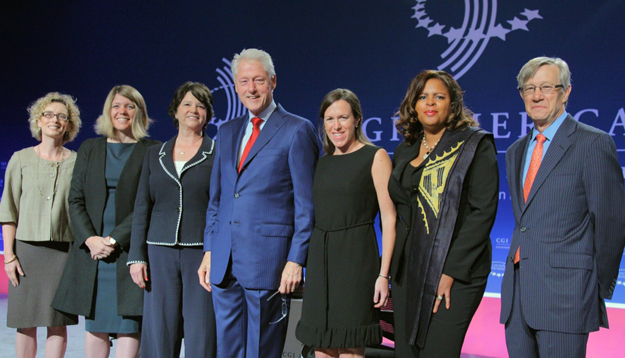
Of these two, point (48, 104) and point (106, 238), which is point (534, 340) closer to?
point (106, 238)

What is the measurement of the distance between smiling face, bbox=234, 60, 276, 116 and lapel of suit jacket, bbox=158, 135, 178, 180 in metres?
0.57

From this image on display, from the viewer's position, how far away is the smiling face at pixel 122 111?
3.15 meters

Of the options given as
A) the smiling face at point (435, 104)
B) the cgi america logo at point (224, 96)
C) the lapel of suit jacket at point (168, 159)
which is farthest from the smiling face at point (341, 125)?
the cgi america logo at point (224, 96)

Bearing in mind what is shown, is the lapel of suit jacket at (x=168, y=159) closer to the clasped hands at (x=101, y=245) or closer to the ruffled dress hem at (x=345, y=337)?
the clasped hands at (x=101, y=245)

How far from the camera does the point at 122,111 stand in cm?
315

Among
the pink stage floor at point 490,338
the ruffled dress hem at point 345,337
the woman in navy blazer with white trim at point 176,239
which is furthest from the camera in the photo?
the pink stage floor at point 490,338

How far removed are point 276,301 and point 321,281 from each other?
0.79 feet

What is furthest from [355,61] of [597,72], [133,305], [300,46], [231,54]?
[133,305]

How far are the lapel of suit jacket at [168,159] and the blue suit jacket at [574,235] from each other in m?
1.67

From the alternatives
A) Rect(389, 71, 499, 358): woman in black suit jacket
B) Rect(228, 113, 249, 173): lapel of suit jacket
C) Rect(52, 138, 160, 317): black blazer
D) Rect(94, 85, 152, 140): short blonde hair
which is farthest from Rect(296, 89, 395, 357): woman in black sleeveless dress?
Rect(94, 85, 152, 140): short blonde hair

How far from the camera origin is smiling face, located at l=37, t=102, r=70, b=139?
3314 mm

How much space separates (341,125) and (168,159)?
38.2 inches

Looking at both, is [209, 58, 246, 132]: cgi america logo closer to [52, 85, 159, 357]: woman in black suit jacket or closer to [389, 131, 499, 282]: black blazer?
[52, 85, 159, 357]: woman in black suit jacket

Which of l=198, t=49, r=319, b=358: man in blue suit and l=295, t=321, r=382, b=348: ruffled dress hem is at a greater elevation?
l=198, t=49, r=319, b=358: man in blue suit
